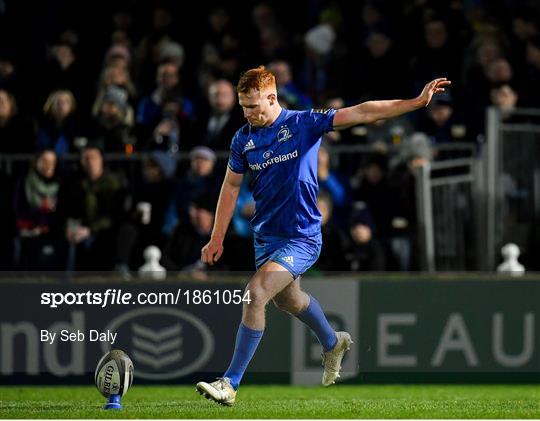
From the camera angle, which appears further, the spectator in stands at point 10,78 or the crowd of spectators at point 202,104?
the spectator in stands at point 10,78

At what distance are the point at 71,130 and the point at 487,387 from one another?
17.5 feet

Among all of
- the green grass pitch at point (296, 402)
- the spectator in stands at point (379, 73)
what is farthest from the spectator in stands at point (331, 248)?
the spectator in stands at point (379, 73)

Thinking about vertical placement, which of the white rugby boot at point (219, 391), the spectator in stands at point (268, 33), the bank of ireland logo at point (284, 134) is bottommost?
the white rugby boot at point (219, 391)

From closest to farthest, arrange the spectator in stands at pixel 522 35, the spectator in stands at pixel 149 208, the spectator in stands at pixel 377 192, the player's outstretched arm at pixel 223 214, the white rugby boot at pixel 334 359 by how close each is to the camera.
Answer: the player's outstretched arm at pixel 223 214, the white rugby boot at pixel 334 359, the spectator in stands at pixel 149 208, the spectator in stands at pixel 377 192, the spectator in stands at pixel 522 35

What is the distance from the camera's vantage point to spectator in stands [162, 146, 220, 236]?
52.6ft

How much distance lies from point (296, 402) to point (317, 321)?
827 mm

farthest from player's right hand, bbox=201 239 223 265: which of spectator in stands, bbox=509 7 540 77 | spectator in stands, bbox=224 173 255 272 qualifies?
spectator in stands, bbox=509 7 540 77

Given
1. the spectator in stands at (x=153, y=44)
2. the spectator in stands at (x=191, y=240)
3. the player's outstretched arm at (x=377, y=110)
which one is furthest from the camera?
the spectator in stands at (x=153, y=44)

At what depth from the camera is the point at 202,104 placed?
18250mm

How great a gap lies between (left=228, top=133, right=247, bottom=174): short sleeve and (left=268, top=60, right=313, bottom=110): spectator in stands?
5.06 meters

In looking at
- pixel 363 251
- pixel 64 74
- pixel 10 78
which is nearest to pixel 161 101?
pixel 64 74

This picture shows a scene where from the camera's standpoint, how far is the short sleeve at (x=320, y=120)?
11352 mm

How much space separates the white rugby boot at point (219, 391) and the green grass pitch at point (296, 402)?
108 mm

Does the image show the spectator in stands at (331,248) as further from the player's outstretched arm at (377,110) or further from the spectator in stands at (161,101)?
the player's outstretched arm at (377,110)
